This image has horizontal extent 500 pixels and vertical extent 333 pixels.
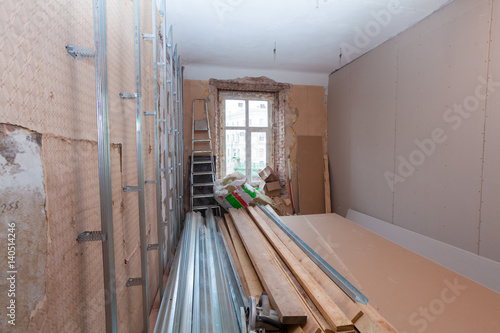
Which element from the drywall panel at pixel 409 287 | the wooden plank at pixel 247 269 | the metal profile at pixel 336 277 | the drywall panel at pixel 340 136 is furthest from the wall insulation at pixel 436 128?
the wooden plank at pixel 247 269

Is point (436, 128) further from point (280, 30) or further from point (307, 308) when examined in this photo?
point (307, 308)

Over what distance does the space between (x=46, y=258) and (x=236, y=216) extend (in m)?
3.01

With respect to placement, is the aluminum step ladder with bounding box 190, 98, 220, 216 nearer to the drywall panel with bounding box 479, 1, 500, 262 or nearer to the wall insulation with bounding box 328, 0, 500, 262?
the wall insulation with bounding box 328, 0, 500, 262

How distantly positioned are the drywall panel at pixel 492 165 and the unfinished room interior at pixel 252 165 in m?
0.01

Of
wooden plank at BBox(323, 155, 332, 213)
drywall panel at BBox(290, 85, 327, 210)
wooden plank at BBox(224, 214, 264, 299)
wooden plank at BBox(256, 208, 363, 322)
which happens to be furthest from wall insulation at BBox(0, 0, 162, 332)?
wooden plank at BBox(323, 155, 332, 213)

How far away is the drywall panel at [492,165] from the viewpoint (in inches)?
87.3

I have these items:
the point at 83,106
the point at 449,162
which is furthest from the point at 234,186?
the point at 83,106

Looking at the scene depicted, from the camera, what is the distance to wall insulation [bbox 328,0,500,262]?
91.3 inches

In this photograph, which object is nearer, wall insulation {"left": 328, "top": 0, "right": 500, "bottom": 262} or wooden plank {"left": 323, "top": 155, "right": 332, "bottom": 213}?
wall insulation {"left": 328, "top": 0, "right": 500, "bottom": 262}

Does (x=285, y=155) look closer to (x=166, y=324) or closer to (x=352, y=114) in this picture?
(x=352, y=114)

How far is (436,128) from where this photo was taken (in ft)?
9.23

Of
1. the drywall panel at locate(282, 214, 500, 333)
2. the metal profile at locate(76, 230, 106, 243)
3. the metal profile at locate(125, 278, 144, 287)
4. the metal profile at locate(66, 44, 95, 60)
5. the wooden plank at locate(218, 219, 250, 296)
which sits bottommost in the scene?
the drywall panel at locate(282, 214, 500, 333)

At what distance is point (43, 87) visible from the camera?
746mm

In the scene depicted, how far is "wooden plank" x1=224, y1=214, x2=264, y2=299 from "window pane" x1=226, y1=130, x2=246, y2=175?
2108mm
